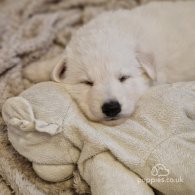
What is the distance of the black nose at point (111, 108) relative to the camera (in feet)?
5.75

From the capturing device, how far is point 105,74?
1875 millimetres

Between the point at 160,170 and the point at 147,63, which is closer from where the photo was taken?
the point at 160,170

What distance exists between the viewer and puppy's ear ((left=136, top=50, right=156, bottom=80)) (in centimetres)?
199

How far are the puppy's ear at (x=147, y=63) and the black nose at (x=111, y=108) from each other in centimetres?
34

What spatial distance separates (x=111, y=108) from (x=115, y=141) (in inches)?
6.7

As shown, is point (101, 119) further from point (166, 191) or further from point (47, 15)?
point (47, 15)

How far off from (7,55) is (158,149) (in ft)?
4.31

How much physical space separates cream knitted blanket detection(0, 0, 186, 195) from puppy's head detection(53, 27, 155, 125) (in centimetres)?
34

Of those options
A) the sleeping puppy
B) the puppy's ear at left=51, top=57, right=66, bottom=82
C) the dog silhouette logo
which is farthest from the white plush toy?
the puppy's ear at left=51, top=57, right=66, bottom=82

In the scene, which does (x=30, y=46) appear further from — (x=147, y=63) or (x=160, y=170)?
(x=160, y=170)

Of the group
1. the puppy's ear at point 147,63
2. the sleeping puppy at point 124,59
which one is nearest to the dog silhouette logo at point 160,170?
the sleeping puppy at point 124,59

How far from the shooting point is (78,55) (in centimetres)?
199

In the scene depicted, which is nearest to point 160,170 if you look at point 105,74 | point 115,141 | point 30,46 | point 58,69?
point 115,141

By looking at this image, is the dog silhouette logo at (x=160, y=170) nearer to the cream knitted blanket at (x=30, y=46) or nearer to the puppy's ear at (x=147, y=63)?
the cream knitted blanket at (x=30, y=46)
